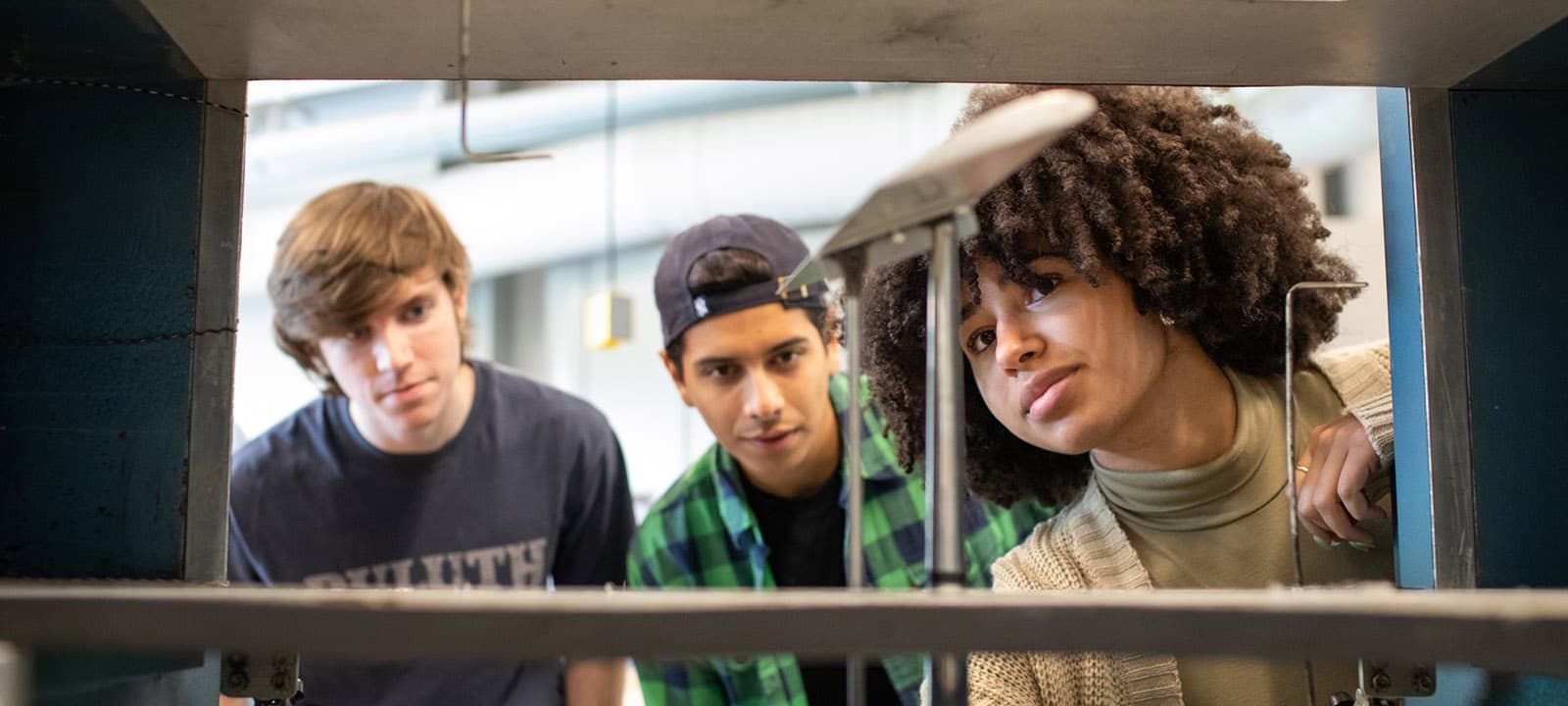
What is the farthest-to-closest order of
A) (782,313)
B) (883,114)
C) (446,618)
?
(883,114)
(782,313)
(446,618)

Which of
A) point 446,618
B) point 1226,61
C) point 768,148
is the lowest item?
point 446,618

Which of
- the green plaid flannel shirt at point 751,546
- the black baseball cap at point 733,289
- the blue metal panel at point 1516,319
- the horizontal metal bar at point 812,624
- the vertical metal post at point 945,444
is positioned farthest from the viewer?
the black baseball cap at point 733,289

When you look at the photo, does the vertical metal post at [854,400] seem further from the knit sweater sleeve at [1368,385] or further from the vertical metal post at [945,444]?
the knit sweater sleeve at [1368,385]

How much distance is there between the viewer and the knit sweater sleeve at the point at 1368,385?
143 cm

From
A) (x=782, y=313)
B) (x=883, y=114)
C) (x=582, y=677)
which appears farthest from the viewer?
(x=883, y=114)

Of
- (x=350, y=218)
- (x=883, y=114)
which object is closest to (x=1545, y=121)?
(x=350, y=218)

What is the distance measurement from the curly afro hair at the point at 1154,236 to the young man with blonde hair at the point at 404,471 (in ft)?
3.09

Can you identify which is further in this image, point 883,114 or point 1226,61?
point 883,114

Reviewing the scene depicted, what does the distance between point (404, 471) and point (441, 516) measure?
109 millimetres

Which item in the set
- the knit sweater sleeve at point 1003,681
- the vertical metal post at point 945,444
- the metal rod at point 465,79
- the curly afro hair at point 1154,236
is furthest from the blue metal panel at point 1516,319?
the metal rod at point 465,79

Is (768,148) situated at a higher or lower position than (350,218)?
higher

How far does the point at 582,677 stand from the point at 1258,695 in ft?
4.16

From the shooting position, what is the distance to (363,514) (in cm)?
233

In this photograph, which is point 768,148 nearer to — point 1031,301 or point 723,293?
point 723,293
